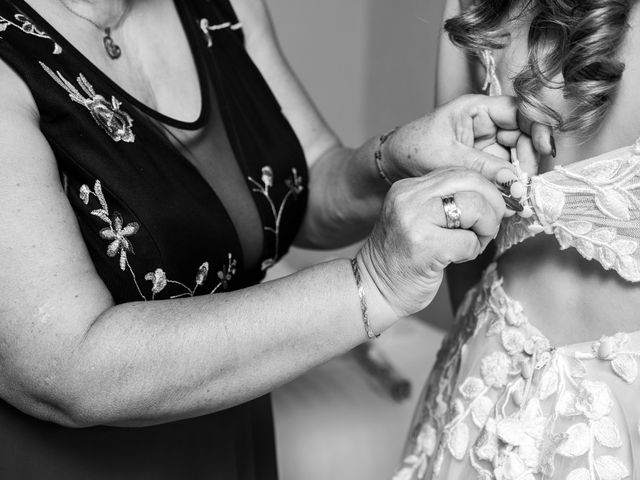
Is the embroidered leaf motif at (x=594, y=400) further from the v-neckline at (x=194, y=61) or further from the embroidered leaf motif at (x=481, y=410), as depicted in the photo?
the v-neckline at (x=194, y=61)

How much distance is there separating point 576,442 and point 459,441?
187mm

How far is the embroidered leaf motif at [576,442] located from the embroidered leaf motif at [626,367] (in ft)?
0.24

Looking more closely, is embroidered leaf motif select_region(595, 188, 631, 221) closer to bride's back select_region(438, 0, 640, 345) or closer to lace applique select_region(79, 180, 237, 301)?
bride's back select_region(438, 0, 640, 345)

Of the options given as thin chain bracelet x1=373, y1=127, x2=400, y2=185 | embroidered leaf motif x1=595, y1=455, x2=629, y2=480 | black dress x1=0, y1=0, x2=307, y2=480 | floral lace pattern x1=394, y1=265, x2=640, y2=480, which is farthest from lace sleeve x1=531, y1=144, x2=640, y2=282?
black dress x1=0, y1=0, x2=307, y2=480

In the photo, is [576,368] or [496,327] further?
[496,327]

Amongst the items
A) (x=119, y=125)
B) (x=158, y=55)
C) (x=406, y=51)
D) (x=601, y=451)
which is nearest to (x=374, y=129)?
(x=406, y=51)

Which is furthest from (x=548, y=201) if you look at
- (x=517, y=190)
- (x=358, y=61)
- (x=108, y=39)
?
(x=358, y=61)

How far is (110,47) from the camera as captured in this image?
1.23m

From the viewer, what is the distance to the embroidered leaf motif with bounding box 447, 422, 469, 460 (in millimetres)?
1089

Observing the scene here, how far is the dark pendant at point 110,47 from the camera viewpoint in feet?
4.00

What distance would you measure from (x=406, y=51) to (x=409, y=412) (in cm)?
132

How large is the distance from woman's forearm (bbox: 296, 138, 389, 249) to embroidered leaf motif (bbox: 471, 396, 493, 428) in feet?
1.29

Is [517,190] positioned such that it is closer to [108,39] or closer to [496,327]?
[496,327]

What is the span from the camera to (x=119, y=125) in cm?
113
